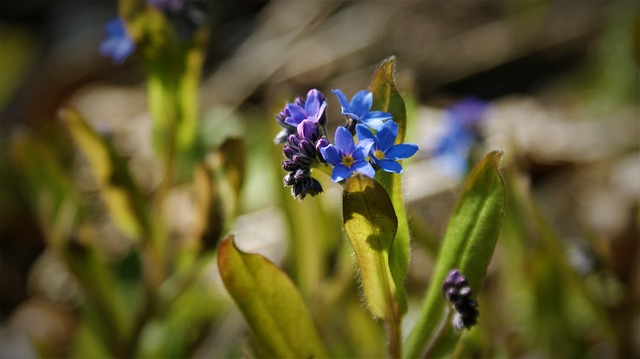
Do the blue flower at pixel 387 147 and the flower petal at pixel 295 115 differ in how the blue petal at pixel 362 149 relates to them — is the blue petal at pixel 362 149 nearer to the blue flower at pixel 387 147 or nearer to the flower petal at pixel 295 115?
the blue flower at pixel 387 147

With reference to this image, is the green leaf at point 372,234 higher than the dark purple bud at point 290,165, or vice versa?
the dark purple bud at point 290,165

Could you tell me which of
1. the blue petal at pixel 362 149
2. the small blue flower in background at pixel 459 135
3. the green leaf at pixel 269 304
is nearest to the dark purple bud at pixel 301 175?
the blue petal at pixel 362 149

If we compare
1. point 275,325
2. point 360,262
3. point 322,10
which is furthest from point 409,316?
point 322,10

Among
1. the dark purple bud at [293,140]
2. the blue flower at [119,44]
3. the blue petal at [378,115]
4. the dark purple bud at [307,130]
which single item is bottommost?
the blue petal at [378,115]

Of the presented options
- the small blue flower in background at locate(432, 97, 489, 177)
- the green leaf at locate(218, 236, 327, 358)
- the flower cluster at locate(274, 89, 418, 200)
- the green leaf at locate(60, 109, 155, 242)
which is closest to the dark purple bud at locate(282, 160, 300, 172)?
the flower cluster at locate(274, 89, 418, 200)

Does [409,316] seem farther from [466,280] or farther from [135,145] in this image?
[135,145]

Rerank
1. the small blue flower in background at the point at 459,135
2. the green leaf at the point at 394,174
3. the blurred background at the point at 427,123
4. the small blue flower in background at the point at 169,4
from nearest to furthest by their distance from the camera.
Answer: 1. the green leaf at the point at 394,174
2. the small blue flower in background at the point at 169,4
3. the blurred background at the point at 427,123
4. the small blue flower in background at the point at 459,135
